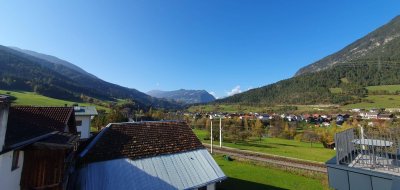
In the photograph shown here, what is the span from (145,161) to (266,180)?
1879 cm

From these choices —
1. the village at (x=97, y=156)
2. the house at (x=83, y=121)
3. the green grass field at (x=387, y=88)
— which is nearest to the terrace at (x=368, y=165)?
the village at (x=97, y=156)

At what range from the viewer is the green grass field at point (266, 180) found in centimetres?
2866

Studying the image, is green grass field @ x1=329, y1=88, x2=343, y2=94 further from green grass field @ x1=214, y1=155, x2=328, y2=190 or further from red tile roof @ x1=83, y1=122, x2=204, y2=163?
red tile roof @ x1=83, y1=122, x2=204, y2=163

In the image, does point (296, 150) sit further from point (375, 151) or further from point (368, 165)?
point (368, 165)

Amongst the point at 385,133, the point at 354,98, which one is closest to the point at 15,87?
the point at 385,133

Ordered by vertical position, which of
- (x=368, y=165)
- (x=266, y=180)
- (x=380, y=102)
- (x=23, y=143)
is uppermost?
(x=380, y=102)

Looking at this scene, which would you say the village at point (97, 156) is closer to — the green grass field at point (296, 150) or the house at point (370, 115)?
the green grass field at point (296, 150)

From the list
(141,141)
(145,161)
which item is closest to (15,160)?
(145,161)

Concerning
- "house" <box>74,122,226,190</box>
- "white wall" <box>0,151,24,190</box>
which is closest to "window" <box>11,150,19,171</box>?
"white wall" <box>0,151,24,190</box>

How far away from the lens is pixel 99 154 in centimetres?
1881

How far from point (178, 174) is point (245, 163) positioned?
28.2 meters

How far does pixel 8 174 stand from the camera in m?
10.1

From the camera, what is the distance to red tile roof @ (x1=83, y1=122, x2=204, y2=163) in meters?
19.3

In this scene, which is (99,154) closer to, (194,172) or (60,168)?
(60,168)
